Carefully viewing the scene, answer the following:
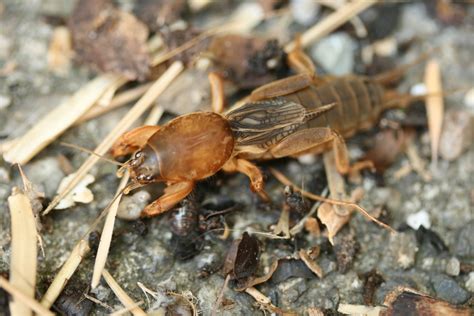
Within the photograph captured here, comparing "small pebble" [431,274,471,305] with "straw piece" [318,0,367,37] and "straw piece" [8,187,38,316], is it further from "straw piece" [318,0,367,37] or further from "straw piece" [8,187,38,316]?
"straw piece" [8,187,38,316]

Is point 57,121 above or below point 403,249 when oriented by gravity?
above

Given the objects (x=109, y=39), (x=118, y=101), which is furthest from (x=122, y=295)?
(x=109, y=39)

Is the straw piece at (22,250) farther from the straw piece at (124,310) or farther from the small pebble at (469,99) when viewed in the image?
the small pebble at (469,99)

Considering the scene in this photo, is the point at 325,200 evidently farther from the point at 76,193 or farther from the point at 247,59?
the point at 76,193

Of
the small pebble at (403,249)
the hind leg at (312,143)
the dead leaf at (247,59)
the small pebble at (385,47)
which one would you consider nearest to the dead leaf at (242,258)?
the hind leg at (312,143)

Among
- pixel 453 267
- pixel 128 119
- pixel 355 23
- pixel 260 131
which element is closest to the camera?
pixel 453 267

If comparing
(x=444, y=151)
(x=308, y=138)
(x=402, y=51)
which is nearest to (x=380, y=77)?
(x=402, y=51)

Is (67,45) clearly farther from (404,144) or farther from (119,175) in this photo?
(404,144)
